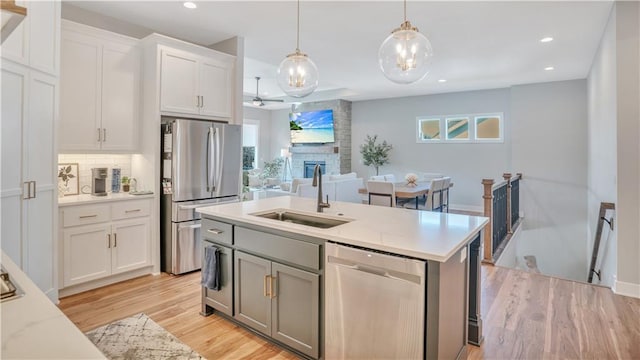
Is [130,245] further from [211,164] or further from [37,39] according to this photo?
[37,39]

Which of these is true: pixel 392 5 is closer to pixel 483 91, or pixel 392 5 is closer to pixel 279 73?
pixel 279 73

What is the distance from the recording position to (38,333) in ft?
2.64

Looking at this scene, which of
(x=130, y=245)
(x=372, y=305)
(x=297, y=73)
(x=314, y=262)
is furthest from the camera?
(x=130, y=245)

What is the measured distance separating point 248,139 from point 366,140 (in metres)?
3.77

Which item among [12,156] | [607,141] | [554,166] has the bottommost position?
[12,156]

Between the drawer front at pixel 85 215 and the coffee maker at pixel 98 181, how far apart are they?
0.33m

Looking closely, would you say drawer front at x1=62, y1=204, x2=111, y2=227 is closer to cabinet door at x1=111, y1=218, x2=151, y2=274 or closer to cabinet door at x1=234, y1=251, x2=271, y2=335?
cabinet door at x1=111, y1=218, x2=151, y2=274

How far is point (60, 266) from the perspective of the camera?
3.19 meters

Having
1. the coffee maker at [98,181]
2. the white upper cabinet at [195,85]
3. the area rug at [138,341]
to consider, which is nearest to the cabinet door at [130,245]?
the coffee maker at [98,181]

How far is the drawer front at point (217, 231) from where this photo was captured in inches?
105

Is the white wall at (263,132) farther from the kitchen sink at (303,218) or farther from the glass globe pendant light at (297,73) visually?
the kitchen sink at (303,218)

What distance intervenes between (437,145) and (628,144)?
5.50m

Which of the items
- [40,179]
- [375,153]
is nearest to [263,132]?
[375,153]

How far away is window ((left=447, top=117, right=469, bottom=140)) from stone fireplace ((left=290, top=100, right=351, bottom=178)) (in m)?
2.73
